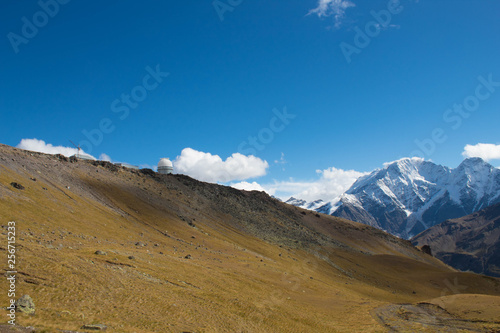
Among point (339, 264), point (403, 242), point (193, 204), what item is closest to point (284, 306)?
point (339, 264)

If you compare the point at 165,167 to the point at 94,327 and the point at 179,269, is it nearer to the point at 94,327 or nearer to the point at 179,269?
the point at 179,269

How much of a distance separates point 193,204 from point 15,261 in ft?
266

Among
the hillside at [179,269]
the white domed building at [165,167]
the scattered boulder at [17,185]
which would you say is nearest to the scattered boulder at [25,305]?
the hillside at [179,269]

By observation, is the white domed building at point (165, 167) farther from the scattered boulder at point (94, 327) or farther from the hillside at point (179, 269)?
the scattered boulder at point (94, 327)

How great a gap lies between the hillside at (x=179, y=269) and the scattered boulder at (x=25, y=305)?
34.4 inches

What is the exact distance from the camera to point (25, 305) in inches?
832

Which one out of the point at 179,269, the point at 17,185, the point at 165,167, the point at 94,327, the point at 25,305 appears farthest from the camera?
the point at 165,167

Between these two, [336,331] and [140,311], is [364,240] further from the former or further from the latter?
[140,311]

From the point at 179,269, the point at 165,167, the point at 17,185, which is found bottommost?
the point at 179,269

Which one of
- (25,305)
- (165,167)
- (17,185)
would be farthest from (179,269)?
Answer: (165,167)

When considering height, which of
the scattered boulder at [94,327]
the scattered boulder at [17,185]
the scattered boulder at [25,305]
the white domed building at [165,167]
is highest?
the white domed building at [165,167]

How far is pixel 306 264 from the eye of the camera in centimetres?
8681

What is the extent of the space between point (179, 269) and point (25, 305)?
21975mm

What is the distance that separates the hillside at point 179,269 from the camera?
2669 cm
